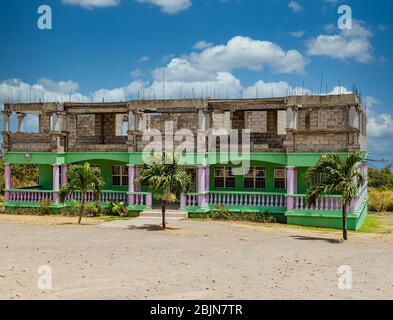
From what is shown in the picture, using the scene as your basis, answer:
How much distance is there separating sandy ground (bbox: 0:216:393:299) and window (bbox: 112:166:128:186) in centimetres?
631

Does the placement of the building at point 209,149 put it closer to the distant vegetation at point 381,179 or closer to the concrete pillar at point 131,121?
the concrete pillar at point 131,121

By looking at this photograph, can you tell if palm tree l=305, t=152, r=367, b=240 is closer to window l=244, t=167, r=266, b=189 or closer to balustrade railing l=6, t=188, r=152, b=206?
window l=244, t=167, r=266, b=189

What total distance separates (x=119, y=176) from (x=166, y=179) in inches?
350

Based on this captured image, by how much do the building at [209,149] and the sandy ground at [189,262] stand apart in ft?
8.65

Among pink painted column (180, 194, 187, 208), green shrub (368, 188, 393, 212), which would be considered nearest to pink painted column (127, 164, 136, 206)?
pink painted column (180, 194, 187, 208)

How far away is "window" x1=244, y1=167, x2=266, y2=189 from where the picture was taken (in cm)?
2673

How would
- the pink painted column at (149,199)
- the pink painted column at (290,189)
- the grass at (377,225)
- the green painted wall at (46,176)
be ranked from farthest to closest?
the green painted wall at (46,176), the pink painted column at (149,199), the pink painted column at (290,189), the grass at (377,225)

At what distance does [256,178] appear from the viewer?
26859 mm

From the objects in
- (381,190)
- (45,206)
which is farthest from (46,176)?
(381,190)

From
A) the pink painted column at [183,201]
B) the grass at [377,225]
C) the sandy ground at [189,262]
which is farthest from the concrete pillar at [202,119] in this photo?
the grass at [377,225]

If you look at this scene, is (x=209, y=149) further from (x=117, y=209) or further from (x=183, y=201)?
(x=117, y=209)

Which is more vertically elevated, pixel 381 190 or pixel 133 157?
pixel 133 157

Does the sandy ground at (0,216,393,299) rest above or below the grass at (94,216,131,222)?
below

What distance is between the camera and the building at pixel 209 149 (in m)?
23.7
